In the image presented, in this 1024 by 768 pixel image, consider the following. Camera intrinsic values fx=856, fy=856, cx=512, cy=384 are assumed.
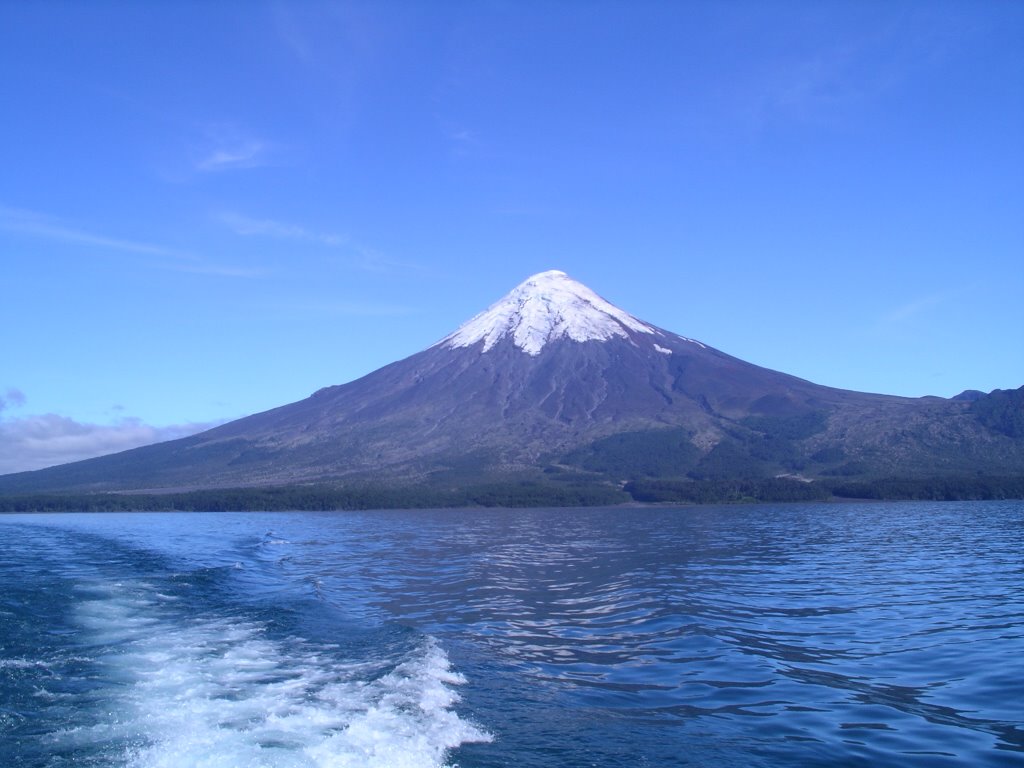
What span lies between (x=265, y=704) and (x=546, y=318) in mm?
130362

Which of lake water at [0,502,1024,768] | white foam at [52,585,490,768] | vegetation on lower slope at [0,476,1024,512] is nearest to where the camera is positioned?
white foam at [52,585,490,768]

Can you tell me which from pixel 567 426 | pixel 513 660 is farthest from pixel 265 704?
pixel 567 426

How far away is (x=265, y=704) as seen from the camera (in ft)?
36.2

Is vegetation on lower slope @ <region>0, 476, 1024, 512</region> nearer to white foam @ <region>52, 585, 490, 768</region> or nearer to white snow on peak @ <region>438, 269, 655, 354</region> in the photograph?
white foam @ <region>52, 585, 490, 768</region>

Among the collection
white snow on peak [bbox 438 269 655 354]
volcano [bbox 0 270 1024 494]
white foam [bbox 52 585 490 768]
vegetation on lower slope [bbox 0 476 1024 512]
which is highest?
white snow on peak [bbox 438 269 655 354]

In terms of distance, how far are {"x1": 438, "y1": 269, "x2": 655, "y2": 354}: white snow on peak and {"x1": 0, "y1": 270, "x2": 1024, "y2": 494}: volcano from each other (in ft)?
1.38

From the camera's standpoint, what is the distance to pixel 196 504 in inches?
2874

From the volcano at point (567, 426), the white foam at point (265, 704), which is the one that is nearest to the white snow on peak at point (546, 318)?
Result: the volcano at point (567, 426)

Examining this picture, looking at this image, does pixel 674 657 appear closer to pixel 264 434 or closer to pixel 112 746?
pixel 112 746

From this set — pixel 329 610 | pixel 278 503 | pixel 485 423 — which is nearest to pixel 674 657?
pixel 329 610

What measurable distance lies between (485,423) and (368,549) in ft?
237

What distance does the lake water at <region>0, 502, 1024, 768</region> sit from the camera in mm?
9359

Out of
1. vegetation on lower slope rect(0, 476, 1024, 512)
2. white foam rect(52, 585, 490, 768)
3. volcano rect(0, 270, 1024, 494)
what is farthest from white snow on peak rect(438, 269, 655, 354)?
white foam rect(52, 585, 490, 768)

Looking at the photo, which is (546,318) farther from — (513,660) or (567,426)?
(513,660)
